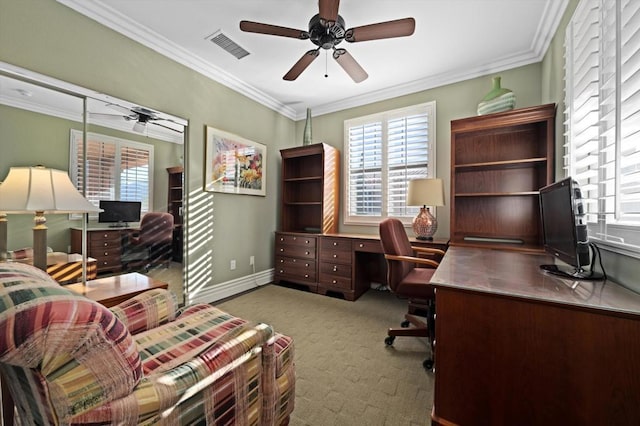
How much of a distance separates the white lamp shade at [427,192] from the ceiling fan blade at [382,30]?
1.43 meters

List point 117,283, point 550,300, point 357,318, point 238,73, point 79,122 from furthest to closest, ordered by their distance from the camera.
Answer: point 238,73
point 357,318
point 79,122
point 117,283
point 550,300

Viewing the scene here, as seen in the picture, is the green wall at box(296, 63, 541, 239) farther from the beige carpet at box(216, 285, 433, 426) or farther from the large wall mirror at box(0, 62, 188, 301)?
the large wall mirror at box(0, 62, 188, 301)

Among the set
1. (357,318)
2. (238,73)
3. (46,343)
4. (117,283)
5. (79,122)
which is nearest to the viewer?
(46,343)

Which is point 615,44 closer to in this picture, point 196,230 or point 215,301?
point 196,230

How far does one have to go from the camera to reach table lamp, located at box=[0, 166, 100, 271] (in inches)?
49.8

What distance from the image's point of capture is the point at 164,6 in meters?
2.10

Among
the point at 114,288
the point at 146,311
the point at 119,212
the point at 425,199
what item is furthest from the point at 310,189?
the point at 146,311

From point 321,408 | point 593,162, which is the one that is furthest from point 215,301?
point 593,162

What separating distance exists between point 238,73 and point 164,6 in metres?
1.06

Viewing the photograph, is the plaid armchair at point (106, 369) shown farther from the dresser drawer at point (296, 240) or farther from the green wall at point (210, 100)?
the dresser drawer at point (296, 240)

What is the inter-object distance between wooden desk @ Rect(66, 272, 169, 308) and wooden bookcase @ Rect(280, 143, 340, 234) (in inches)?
86.5

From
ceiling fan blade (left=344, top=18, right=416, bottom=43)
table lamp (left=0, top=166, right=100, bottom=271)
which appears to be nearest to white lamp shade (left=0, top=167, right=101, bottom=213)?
table lamp (left=0, top=166, right=100, bottom=271)

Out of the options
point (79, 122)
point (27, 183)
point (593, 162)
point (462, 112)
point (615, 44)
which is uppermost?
point (462, 112)

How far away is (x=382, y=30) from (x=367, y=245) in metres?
2.09
